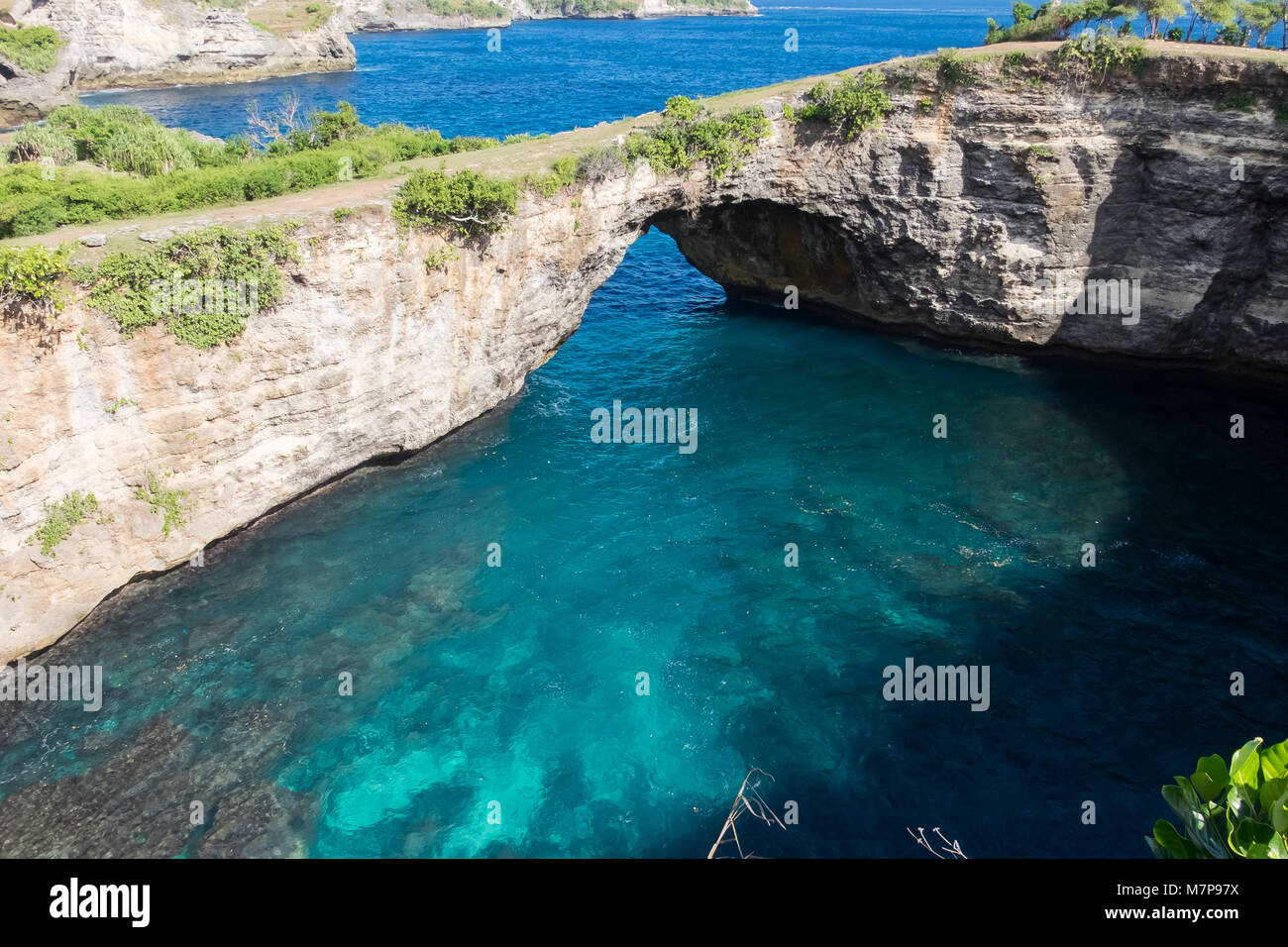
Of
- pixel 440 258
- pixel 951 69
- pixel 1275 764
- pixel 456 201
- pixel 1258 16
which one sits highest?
pixel 1258 16

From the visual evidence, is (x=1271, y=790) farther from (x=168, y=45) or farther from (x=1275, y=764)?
(x=168, y=45)

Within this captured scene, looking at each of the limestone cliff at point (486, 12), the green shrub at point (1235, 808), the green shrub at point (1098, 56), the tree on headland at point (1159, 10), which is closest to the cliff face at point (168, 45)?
the limestone cliff at point (486, 12)

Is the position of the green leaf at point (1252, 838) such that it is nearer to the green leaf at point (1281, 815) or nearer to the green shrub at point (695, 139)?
the green leaf at point (1281, 815)

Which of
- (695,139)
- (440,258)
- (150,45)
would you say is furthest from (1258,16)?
(150,45)

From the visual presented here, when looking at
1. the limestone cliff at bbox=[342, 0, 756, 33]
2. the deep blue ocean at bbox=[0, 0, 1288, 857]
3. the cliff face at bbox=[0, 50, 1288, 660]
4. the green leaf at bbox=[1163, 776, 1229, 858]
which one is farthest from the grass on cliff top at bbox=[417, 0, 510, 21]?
the green leaf at bbox=[1163, 776, 1229, 858]

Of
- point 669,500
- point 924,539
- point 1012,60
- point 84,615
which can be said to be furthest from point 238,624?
point 1012,60

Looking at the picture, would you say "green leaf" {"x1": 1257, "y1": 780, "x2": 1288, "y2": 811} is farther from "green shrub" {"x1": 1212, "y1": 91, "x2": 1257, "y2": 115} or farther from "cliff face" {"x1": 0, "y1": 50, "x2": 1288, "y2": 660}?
"green shrub" {"x1": 1212, "y1": 91, "x2": 1257, "y2": 115}
